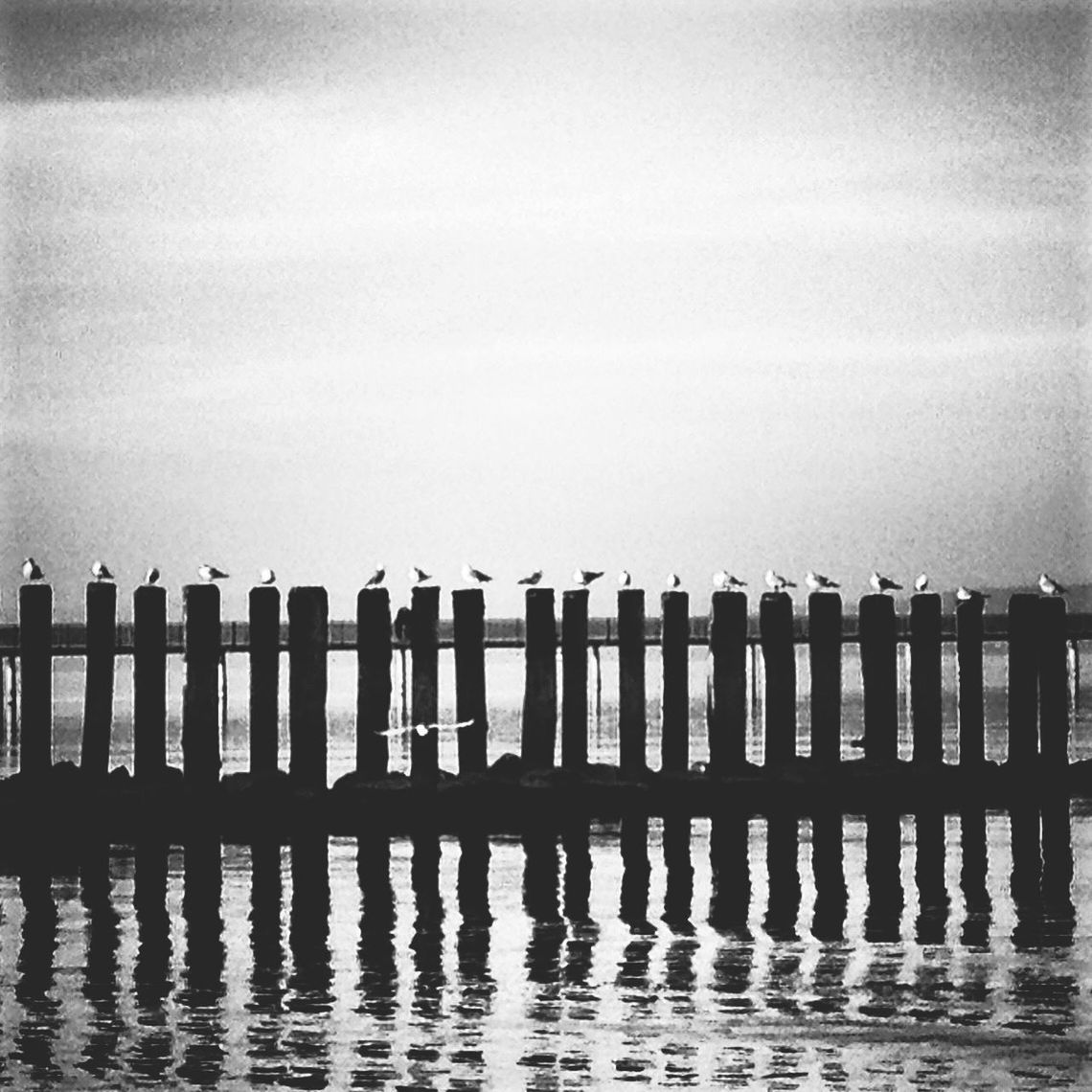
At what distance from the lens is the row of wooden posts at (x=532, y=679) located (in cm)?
1375

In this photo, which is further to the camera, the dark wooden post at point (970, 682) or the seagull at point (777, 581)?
the seagull at point (777, 581)

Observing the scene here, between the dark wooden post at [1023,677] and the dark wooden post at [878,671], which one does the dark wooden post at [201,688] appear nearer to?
the dark wooden post at [878,671]

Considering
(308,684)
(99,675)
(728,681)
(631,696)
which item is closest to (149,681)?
(99,675)

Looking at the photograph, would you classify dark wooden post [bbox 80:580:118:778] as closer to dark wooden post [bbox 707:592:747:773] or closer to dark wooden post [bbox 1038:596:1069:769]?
dark wooden post [bbox 707:592:747:773]

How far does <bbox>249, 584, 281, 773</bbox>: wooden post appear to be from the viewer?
1376cm

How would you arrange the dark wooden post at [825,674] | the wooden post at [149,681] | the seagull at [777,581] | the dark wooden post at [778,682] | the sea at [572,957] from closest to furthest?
the sea at [572,957]
the wooden post at [149,681]
the dark wooden post at [825,674]
the dark wooden post at [778,682]
the seagull at [777,581]

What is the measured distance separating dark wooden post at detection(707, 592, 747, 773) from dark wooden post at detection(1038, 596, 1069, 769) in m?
1.86

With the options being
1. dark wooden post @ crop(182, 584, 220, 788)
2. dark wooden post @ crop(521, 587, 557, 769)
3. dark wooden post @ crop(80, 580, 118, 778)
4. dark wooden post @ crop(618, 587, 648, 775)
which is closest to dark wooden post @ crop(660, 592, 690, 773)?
dark wooden post @ crop(618, 587, 648, 775)

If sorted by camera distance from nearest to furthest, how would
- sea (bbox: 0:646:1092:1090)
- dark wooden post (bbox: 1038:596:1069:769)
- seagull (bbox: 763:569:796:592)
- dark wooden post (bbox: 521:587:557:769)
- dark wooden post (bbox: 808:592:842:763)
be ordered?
sea (bbox: 0:646:1092:1090) → dark wooden post (bbox: 521:587:557:769) → dark wooden post (bbox: 808:592:842:763) → dark wooden post (bbox: 1038:596:1069:769) → seagull (bbox: 763:569:796:592)

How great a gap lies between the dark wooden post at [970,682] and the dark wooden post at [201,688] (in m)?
4.57

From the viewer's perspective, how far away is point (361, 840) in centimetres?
1340

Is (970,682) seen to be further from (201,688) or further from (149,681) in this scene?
(149,681)

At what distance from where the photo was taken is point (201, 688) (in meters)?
13.8

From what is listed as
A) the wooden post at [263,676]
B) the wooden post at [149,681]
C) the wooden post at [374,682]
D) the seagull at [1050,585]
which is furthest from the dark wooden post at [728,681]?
the seagull at [1050,585]
